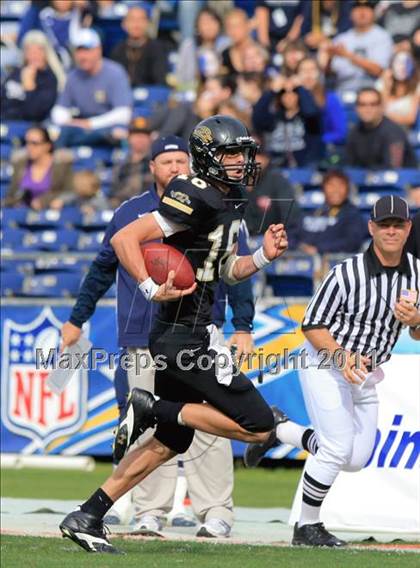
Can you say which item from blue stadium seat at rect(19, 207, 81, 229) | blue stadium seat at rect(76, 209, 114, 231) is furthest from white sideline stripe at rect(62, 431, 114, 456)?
blue stadium seat at rect(19, 207, 81, 229)

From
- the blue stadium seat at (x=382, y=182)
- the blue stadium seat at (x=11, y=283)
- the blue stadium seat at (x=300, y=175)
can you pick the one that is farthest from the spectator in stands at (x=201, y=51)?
the blue stadium seat at (x=11, y=283)

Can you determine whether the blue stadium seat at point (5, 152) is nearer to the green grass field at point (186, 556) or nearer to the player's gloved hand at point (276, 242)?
the green grass field at point (186, 556)

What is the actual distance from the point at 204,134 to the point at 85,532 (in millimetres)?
1947

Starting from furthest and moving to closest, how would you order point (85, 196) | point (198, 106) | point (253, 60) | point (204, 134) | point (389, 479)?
point (253, 60), point (198, 106), point (85, 196), point (389, 479), point (204, 134)

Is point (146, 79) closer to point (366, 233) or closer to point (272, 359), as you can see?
point (366, 233)

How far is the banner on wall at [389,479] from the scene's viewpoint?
795cm

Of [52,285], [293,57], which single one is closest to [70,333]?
[52,285]

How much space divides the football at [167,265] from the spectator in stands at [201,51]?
908cm

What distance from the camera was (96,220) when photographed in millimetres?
13398

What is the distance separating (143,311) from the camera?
25.5 feet

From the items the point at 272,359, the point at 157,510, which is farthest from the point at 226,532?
the point at 272,359

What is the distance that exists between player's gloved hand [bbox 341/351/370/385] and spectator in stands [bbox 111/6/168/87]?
9524mm

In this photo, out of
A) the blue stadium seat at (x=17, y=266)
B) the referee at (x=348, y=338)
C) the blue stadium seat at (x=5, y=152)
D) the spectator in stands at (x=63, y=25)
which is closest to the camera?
the referee at (x=348, y=338)

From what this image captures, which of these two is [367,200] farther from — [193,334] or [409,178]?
[193,334]
